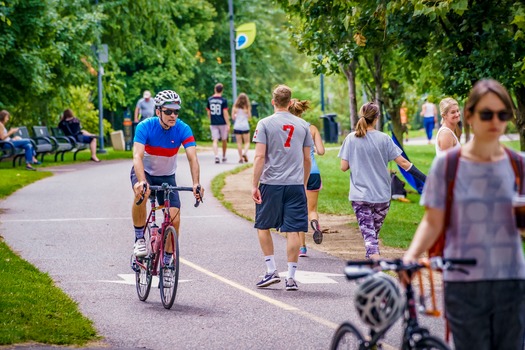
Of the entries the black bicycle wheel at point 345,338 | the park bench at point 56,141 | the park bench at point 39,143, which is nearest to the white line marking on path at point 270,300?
the black bicycle wheel at point 345,338

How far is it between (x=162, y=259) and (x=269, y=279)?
133 centimetres

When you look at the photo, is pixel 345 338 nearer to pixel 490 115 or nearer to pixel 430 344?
pixel 430 344

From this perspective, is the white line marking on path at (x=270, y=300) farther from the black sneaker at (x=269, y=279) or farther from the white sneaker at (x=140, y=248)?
the white sneaker at (x=140, y=248)

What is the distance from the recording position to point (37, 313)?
9.73 m

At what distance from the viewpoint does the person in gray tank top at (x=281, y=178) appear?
37.0 ft

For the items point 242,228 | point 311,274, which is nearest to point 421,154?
point 242,228

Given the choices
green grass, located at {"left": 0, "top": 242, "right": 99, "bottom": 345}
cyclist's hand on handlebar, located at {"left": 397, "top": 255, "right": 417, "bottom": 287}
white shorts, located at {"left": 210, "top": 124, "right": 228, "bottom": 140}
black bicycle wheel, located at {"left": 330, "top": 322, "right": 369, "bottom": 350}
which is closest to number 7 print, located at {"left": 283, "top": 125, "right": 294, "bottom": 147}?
green grass, located at {"left": 0, "top": 242, "right": 99, "bottom": 345}

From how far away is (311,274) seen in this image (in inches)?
484

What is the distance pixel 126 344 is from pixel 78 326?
26.3 inches

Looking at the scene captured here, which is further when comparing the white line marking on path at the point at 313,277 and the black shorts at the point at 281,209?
the white line marking on path at the point at 313,277

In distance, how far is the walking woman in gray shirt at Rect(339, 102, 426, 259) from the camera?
1127cm

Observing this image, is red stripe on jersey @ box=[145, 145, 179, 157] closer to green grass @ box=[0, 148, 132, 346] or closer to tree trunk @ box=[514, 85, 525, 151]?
green grass @ box=[0, 148, 132, 346]

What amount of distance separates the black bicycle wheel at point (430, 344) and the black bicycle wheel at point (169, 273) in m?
5.22

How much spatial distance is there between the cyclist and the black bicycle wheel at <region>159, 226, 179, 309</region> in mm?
108
